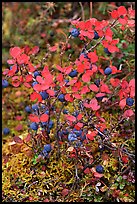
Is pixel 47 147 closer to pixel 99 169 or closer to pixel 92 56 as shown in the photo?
pixel 99 169

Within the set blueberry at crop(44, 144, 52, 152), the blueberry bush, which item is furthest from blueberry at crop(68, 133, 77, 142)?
blueberry at crop(44, 144, 52, 152)

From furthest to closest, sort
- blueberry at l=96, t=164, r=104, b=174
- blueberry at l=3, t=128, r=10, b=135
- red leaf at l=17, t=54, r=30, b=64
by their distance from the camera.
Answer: blueberry at l=3, t=128, r=10, b=135 → blueberry at l=96, t=164, r=104, b=174 → red leaf at l=17, t=54, r=30, b=64

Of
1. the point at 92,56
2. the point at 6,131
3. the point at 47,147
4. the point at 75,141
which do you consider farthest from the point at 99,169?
the point at 6,131

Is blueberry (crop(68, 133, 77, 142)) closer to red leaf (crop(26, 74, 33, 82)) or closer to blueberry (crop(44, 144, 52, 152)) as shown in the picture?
blueberry (crop(44, 144, 52, 152))

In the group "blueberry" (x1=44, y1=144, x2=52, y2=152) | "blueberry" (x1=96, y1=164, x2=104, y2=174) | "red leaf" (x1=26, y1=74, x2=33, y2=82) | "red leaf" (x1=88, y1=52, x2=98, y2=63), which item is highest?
"red leaf" (x1=88, y1=52, x2=98, y2=63)

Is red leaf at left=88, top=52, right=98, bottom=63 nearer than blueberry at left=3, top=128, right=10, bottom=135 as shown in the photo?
Yes

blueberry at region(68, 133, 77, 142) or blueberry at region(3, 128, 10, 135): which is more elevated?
blueberry at region(68, 133, 77, 142)

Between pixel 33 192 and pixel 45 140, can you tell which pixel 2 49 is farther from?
pixel 33 192

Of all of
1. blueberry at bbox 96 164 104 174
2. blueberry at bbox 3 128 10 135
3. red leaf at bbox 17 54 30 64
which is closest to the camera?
red leaf at bbox 17 54 30 64

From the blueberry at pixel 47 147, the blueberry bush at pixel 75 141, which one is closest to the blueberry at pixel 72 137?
the blueberry bush at pixel 75 141

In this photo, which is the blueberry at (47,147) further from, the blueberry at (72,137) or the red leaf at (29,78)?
the red leaf at (29,78)

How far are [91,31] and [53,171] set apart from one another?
0.74m

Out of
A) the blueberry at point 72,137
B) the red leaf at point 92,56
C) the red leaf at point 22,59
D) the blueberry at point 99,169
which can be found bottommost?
the blueberry at point 99,169

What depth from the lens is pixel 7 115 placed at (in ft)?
7.51
